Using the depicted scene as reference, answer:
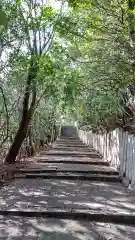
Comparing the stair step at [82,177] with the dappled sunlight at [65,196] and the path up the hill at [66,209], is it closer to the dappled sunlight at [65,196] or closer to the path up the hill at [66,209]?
the path up the hill at [66,209]

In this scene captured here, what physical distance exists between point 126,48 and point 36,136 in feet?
44.8

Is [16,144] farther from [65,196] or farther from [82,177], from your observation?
[65,196]

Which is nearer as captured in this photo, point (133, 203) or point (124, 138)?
point (133, 203)

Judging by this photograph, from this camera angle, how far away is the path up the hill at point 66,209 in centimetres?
414

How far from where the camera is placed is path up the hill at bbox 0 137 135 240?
13.6 feet

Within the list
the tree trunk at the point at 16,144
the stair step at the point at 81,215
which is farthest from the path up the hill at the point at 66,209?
the tree trunk at the point at 16,144

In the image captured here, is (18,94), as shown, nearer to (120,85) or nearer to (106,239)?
(120,85)

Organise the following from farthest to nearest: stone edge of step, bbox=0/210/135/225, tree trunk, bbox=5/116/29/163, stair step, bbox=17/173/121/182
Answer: tree trunk, bbox=5/116/29/163 < stair step, bbox=17/173/121/182 < stone edge of step, bbox=0/210/135/225

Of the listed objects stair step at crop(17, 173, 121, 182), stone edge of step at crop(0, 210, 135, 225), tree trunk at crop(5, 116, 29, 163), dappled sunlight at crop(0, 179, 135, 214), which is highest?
tree trunk at crop(5, 116, 29, 163)

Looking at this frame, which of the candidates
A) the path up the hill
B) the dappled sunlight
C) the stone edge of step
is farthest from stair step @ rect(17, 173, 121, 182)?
the stone edge of step

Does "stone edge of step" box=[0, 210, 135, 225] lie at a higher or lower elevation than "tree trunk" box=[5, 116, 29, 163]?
lower

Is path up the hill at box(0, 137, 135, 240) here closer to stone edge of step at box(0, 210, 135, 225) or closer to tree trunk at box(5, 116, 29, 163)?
stone edge of step at box(0, 210, 135, 225)

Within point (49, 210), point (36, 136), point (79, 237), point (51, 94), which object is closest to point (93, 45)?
point (51, 94)

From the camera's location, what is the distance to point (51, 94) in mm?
10719
